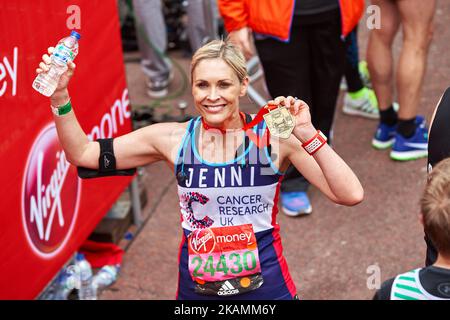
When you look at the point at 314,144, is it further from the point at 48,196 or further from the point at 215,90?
the point at 48,196

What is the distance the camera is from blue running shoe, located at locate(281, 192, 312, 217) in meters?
4.87

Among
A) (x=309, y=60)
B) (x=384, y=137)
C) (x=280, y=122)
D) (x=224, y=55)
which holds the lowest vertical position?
(x=384, y=137)

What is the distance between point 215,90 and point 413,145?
2855mm

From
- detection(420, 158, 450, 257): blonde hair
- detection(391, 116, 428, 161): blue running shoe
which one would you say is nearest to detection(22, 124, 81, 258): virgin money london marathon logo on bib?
detection(420, 158, 450, 257): blonde hair

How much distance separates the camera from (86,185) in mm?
4227

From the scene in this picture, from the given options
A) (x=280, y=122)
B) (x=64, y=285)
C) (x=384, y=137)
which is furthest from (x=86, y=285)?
(x=384, y=137)

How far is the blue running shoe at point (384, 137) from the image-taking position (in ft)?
18.0

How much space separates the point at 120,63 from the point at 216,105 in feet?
5.86

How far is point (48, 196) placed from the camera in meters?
3.83

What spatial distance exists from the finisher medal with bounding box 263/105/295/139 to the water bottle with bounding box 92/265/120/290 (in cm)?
207

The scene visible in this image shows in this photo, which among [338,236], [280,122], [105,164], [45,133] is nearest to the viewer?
[280,122]
